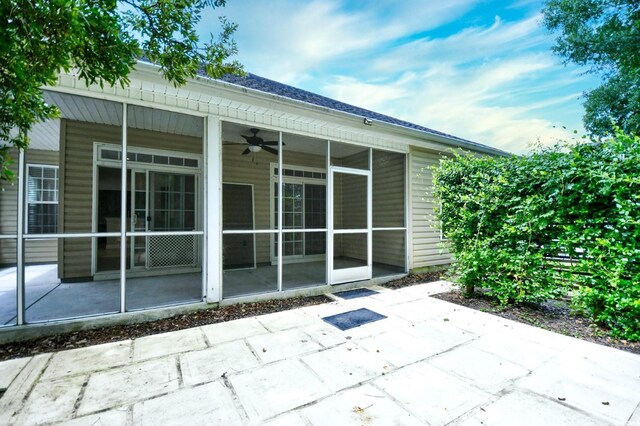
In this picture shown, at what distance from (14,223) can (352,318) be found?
337 inches

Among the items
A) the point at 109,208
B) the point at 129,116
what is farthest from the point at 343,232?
the point at 109,208

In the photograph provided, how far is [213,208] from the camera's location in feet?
12.5

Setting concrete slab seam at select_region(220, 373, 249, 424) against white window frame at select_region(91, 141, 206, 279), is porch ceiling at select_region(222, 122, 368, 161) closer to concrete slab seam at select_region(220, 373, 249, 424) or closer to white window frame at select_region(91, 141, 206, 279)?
white window frame at select_region(91, 141, 206, 279)

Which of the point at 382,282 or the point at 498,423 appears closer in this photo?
the point at 498,423

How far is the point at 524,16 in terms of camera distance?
21.4ft

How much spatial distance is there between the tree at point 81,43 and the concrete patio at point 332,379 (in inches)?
64.3

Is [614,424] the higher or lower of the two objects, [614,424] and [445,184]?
the lower

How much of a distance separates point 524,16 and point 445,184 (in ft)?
17.6

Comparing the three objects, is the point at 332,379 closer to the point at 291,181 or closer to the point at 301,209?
the point at 301,209

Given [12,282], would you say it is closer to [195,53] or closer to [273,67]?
[195,53]

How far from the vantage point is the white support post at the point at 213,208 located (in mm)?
3764

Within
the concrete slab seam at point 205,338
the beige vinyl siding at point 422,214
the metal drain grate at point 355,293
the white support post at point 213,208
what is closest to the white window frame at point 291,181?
the beige vinyl siding at point 422,214

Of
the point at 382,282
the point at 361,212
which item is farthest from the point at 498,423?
the point at 361,212

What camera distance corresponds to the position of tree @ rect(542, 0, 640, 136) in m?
8.80
